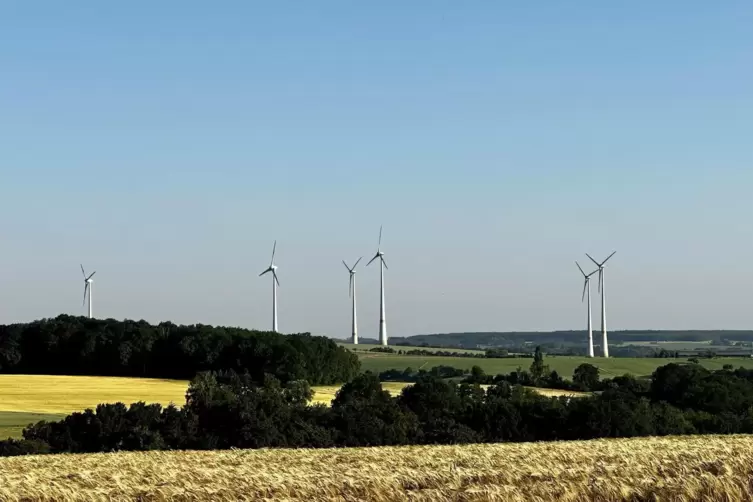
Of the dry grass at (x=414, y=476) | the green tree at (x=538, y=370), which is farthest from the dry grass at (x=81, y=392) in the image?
the dry grass at (x=414, y=476)

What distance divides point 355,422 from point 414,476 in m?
37.5

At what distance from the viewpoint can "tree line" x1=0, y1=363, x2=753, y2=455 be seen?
68625 millimetres

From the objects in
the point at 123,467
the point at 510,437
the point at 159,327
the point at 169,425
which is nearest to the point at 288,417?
the point at 169,425

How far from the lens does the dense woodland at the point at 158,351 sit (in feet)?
490

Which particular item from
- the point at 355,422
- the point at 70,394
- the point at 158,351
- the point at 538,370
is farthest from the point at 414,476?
the point at 538,370

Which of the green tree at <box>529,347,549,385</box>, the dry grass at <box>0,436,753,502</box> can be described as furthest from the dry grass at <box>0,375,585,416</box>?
the dry grass at <box>0,436,753,502</box>

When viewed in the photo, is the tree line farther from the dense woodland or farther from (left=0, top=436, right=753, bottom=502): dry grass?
the dense woodland

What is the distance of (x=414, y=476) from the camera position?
113 ft

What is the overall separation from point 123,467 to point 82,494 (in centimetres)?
1001

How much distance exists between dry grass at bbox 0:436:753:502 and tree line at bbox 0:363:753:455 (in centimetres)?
2152

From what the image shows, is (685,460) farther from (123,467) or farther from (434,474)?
(123,467)

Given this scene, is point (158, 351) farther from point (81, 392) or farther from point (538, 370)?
point (538, 370)

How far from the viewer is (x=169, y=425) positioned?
228ft

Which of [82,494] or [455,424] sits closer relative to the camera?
[82,494]
